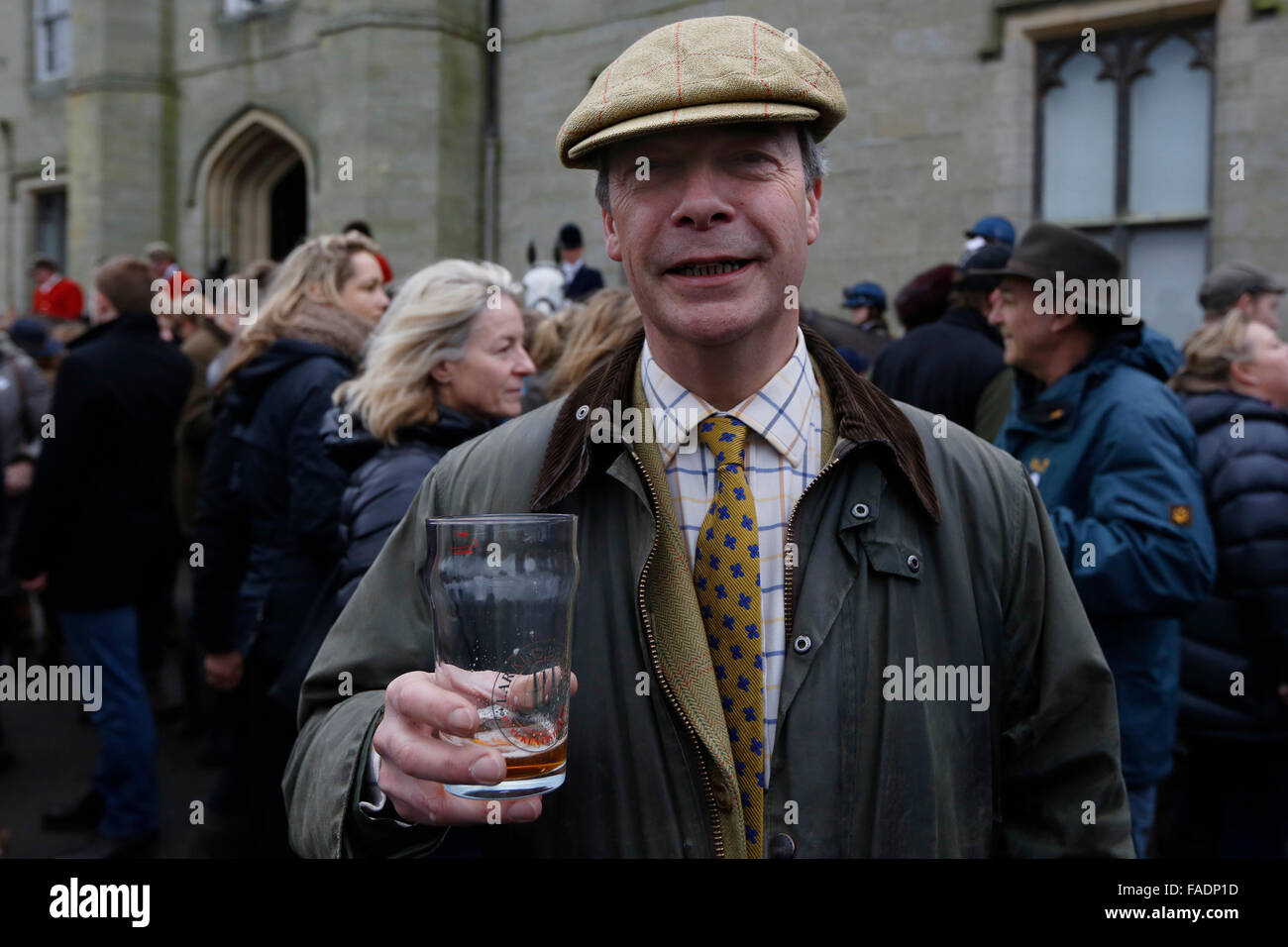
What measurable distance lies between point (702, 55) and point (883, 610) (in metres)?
0.82

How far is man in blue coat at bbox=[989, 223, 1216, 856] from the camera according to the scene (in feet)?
10.6

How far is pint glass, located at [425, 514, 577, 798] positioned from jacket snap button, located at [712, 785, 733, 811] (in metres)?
0.30

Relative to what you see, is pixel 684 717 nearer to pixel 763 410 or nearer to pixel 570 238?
pixel 763 410

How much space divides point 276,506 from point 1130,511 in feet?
8.92

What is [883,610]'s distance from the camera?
1.70m

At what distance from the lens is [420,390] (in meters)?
3.37

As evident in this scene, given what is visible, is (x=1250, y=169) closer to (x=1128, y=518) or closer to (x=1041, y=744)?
(x=1128, y=518)

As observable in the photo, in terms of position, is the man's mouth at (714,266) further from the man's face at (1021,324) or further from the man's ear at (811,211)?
the man's face at (1021,324)

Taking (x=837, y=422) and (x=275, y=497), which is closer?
(x=837, y=422)

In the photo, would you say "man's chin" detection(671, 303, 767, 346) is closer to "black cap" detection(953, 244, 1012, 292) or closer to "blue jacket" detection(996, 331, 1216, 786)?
"blue jacket" detection(996, 331, 1216, 786)

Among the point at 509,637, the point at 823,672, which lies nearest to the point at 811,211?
the point at 823,672

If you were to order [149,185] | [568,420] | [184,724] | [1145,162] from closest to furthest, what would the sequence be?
[568,420]
[184,724]
[1145,162]
[149,185]
